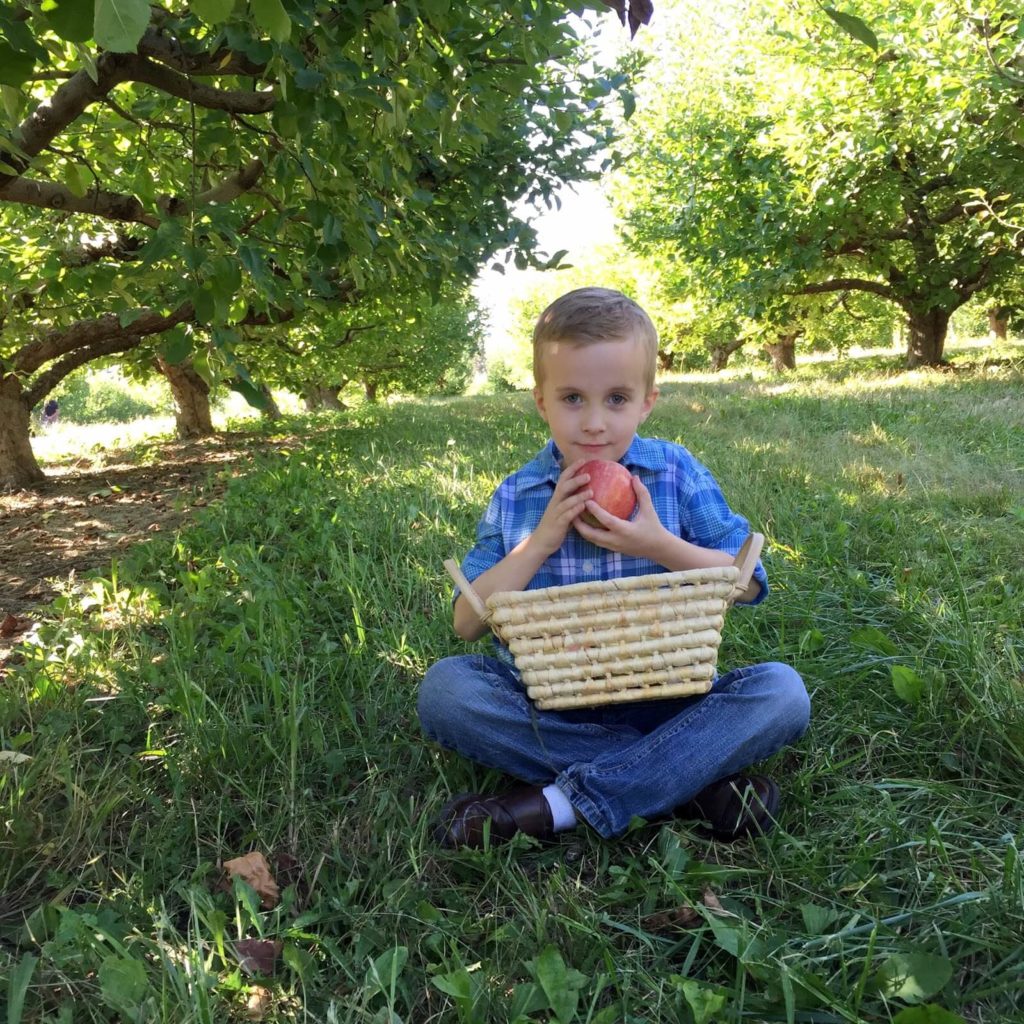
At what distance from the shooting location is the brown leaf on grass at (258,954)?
4.08 ft

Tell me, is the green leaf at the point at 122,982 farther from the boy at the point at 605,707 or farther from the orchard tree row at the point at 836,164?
the orchard tree row at the point at 836,164

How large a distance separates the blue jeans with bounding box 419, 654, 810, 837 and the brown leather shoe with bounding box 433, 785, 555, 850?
0.08m

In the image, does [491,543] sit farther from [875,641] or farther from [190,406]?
[190,406]

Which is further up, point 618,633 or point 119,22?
point 119,22

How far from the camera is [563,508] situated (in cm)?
165

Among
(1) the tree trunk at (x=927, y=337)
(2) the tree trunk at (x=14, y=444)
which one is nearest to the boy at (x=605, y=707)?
(2) the tree trunk at (x=14, y=444)

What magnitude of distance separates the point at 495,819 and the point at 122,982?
0.73m

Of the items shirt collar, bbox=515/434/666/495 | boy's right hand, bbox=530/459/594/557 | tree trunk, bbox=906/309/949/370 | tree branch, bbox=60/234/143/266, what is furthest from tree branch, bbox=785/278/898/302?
boy's right hand, bbox=530/459/594/557

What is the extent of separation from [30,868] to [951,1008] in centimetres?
171

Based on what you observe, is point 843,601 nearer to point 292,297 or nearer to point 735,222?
point 292,297

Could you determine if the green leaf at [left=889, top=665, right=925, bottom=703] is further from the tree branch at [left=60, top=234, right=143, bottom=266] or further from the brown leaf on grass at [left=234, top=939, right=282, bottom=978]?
the tree branch at [left=60, top=234, right=143, bottom=266]

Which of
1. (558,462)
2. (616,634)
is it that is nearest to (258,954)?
(616,634)

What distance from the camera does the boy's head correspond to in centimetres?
171

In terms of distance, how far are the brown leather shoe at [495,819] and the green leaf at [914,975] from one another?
0.70 metres
